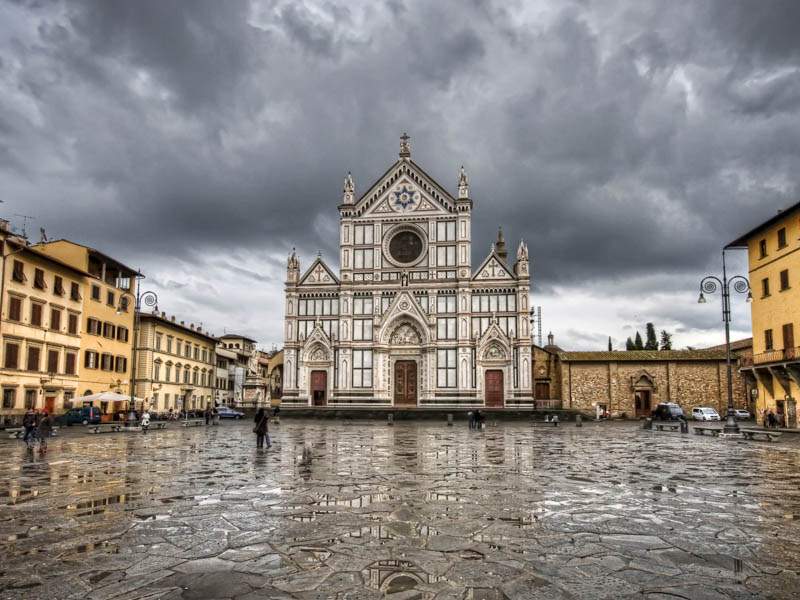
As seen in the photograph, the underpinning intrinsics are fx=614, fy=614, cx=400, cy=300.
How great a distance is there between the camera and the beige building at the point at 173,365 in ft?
167

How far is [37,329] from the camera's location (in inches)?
1481

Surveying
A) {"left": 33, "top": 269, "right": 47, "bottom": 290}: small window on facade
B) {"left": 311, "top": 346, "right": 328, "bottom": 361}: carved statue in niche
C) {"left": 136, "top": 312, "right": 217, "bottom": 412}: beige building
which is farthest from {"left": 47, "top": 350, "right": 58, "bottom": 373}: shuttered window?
{"left": 311, "top": 346, "right": 328, "bottom": 361}: carved statue in niche

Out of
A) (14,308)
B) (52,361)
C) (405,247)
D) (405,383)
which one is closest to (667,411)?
(405,383)

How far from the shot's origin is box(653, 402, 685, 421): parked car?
4722cm

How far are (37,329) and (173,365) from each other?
1888 centimetres

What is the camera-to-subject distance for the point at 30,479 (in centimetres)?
1280

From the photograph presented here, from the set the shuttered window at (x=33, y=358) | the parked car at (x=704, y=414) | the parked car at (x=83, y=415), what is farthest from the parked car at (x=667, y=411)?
the shuttered window at (x=33, y=358)

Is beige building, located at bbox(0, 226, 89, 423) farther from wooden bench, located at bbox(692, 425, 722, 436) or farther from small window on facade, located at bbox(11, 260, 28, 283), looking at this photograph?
wooden bench, located at bbox(692, 425, 722, 436)

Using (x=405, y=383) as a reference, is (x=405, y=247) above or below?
above

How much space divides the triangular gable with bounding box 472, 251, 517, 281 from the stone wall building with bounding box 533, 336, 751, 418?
343 inches

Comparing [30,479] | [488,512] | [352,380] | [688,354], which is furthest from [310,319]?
[488,512]

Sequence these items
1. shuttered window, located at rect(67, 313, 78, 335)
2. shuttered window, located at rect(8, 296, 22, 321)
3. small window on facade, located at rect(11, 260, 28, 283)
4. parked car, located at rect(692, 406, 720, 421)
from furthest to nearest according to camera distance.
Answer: parked car, located at rect(692, 406, 720, 421) → shuttered window, located at rect(67, 313, 78, 335) → small window on facade, located at rect(11, 260, 28, 283) → shuttered window, located at rect(8, 296, 22, 321)

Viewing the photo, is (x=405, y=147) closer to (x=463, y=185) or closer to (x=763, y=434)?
(x=463, y=185)

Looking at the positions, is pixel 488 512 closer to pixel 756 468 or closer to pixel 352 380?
pixel 756 468
